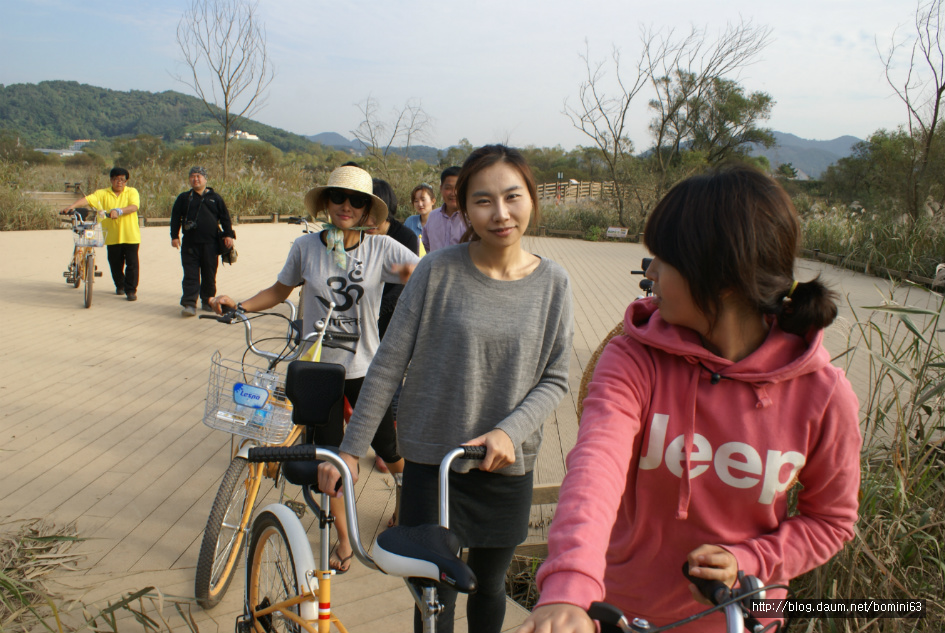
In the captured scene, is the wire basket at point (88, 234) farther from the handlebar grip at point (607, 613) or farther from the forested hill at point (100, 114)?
the forested hill at point (100, 114)

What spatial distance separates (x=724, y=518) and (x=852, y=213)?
19.3 meters

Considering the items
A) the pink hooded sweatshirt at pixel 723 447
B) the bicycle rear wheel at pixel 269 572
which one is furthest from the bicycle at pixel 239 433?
the pink hooded sweatshirt at pixel 723 447

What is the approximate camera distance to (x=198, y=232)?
9219 millimetres

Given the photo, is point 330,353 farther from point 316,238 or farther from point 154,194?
point 154,194

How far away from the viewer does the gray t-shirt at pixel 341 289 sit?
3365 millimetres

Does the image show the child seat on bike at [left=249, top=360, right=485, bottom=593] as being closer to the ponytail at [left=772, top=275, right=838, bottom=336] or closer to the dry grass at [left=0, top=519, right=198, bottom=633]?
the ponytail at [left=772, top=275, right=838, bottom=336]

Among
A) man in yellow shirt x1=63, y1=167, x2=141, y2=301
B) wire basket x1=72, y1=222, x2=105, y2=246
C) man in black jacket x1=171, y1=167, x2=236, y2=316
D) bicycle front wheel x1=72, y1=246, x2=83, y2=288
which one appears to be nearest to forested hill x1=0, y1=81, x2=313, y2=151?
bicycle front wheel x1=72, y1=246, x2=83, y2=288

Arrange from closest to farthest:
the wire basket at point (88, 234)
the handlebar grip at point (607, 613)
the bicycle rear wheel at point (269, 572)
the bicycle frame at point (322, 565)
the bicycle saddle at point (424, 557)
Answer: the handlebar grip at point (607, 613), the bicycle saddle at point (424, 557), the bicycle frame at point (322, 565), the bicycle rear wheel at point (269, 572), the wire basket at point (88, 234)

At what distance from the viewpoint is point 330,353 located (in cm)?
334

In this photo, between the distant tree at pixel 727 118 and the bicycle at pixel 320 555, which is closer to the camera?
the bicycle at pixel 320 555

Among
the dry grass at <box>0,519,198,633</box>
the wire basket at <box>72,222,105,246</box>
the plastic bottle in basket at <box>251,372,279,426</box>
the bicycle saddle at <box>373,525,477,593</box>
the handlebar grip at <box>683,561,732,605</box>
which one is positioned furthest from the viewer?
the wire basket at <box>72,222,105,246</box>

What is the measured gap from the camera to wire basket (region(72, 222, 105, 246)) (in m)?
9.32

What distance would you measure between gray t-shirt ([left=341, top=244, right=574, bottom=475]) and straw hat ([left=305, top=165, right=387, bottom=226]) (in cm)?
135

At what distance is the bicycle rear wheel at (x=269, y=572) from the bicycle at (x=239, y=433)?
41cm
